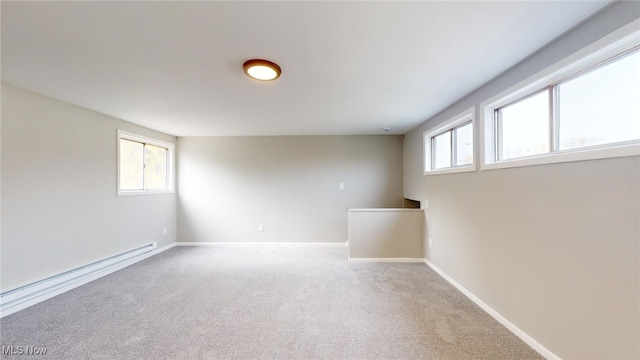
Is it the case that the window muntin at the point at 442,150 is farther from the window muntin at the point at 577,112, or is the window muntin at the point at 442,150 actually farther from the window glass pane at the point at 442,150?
the window muntin at the point at 577,112

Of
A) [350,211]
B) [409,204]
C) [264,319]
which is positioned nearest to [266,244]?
[350,211]

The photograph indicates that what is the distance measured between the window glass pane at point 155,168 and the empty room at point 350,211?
59 mm

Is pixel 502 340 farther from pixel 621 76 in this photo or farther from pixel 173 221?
pixel 173 221

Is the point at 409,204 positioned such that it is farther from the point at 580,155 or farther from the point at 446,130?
the point at 580,155

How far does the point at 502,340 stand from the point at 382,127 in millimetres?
3157

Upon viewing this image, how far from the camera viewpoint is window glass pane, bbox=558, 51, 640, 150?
1.30 m

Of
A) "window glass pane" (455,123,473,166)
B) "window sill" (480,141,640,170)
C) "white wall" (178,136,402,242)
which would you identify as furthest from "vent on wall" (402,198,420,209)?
"window sill" (480,141,640,170)

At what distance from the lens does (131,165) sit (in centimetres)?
385

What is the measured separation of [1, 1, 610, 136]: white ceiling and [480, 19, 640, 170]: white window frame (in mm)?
198

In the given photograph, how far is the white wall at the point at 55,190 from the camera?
91.8 inches

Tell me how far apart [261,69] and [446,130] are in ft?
8.89

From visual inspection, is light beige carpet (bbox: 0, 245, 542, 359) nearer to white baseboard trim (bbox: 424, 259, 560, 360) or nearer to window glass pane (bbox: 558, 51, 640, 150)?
white baseboard trim (bbox: 424, 259, 560, 360)

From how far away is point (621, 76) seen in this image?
Result: 1350 mm

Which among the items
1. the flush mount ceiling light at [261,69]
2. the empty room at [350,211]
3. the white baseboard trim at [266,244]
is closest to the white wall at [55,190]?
the empty room at [350,211]
